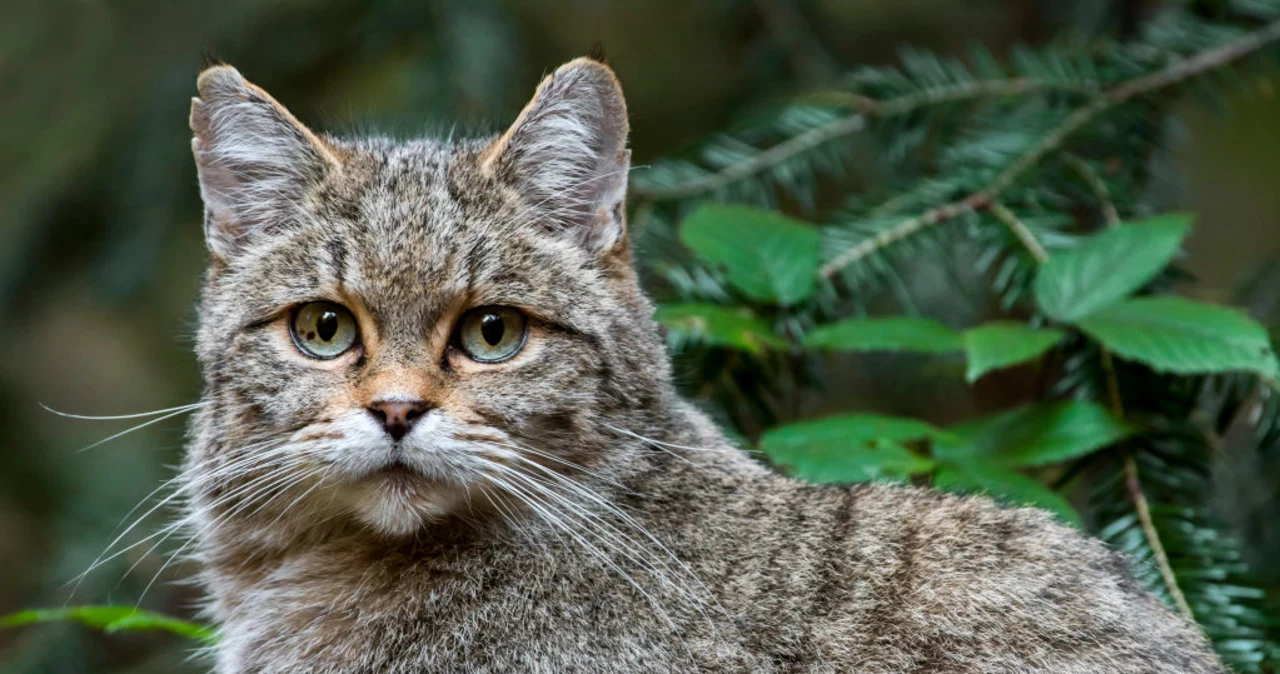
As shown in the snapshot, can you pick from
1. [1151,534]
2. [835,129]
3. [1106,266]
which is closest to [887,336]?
[1106,266]

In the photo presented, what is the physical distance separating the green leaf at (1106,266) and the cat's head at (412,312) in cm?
142

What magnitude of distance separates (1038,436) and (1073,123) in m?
1.72

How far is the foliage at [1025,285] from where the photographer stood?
3758 mm

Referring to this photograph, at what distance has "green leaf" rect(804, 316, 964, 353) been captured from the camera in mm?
3990

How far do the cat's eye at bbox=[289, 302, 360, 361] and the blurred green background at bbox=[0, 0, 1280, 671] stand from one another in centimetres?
73

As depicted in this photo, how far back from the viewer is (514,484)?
3.18m

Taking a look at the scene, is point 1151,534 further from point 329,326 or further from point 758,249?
point 329,326

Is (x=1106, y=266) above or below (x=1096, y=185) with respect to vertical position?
below

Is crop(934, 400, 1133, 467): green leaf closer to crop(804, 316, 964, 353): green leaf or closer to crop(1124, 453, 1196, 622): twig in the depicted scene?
crop(1124, 453, 1196, 622): twig

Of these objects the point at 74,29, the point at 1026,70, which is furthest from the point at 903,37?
the point at 74,29

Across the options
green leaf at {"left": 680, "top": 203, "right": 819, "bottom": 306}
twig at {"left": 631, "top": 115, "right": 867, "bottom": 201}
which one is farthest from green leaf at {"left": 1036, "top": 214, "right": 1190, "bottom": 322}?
twig at {"left": 631, "top": 115, "right": 867, "bottom": 201}

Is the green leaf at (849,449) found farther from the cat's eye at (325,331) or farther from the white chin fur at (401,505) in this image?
the cat's eye at (325,331)

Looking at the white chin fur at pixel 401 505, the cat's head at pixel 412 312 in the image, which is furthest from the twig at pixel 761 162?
the white chin fur at pixel 401 505

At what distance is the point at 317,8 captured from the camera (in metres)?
6.07
